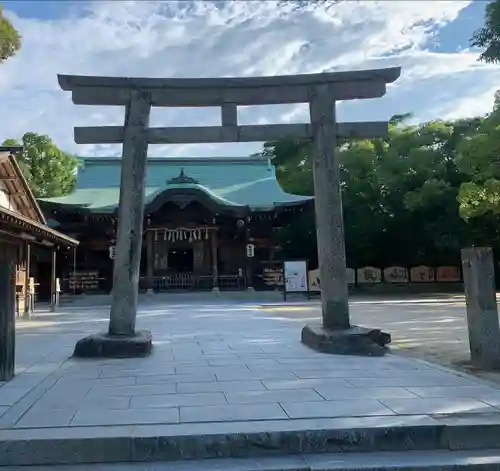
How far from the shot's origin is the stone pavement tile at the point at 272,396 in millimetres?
5000

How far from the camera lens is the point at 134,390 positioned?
5539mm

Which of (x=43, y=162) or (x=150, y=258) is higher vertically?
(x=43, y=162)

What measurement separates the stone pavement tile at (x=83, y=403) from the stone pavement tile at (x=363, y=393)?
1.90 meters

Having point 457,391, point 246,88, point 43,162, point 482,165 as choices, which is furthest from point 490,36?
point 43,162

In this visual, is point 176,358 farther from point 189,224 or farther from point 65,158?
point 65,158

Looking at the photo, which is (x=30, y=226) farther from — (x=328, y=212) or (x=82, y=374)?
(x=328, y=212)

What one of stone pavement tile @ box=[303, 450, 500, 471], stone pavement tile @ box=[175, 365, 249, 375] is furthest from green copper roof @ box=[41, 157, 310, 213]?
stone pavement tile @ box=[303, 450, 500, 471]

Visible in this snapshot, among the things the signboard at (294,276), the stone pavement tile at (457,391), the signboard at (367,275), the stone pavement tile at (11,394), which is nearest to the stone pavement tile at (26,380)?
the stone pavement tile at (11,394)

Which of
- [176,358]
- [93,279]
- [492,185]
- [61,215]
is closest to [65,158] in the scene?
[61,215]

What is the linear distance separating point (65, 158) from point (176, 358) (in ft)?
109

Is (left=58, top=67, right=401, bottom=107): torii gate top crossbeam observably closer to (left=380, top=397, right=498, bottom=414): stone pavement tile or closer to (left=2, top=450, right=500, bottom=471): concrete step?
(left=380, top=397, right=498, bottom=414): stone pavement tile

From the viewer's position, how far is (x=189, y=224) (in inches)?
1032

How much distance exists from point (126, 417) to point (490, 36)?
42.8ft

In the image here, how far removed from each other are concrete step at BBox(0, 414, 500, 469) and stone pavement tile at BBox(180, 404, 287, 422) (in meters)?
0.18
